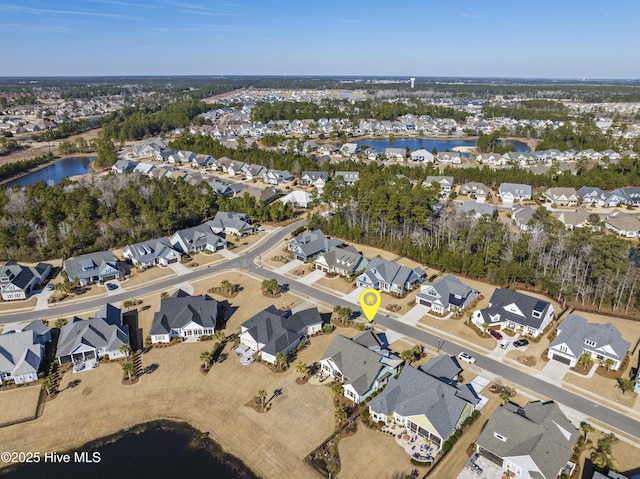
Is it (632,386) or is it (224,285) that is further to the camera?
(224,285)

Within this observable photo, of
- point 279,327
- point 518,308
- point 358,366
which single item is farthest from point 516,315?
point 279,327

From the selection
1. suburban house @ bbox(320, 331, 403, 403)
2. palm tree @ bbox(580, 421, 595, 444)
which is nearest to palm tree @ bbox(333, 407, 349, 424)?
suburban house @ bbox(320, 331, 403, 403)

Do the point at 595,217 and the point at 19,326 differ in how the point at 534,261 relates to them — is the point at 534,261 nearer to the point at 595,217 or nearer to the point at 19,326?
the point at 595,217

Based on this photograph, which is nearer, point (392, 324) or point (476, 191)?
point (392, 324)

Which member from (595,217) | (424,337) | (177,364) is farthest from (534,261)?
(177,364)

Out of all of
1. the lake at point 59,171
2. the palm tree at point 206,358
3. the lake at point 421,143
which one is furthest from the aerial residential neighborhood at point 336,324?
the lake at point 421,143

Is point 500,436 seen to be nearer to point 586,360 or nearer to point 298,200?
point 586,360

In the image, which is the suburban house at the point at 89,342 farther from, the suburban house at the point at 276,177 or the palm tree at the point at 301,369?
the suburban house at the point at 276,177
